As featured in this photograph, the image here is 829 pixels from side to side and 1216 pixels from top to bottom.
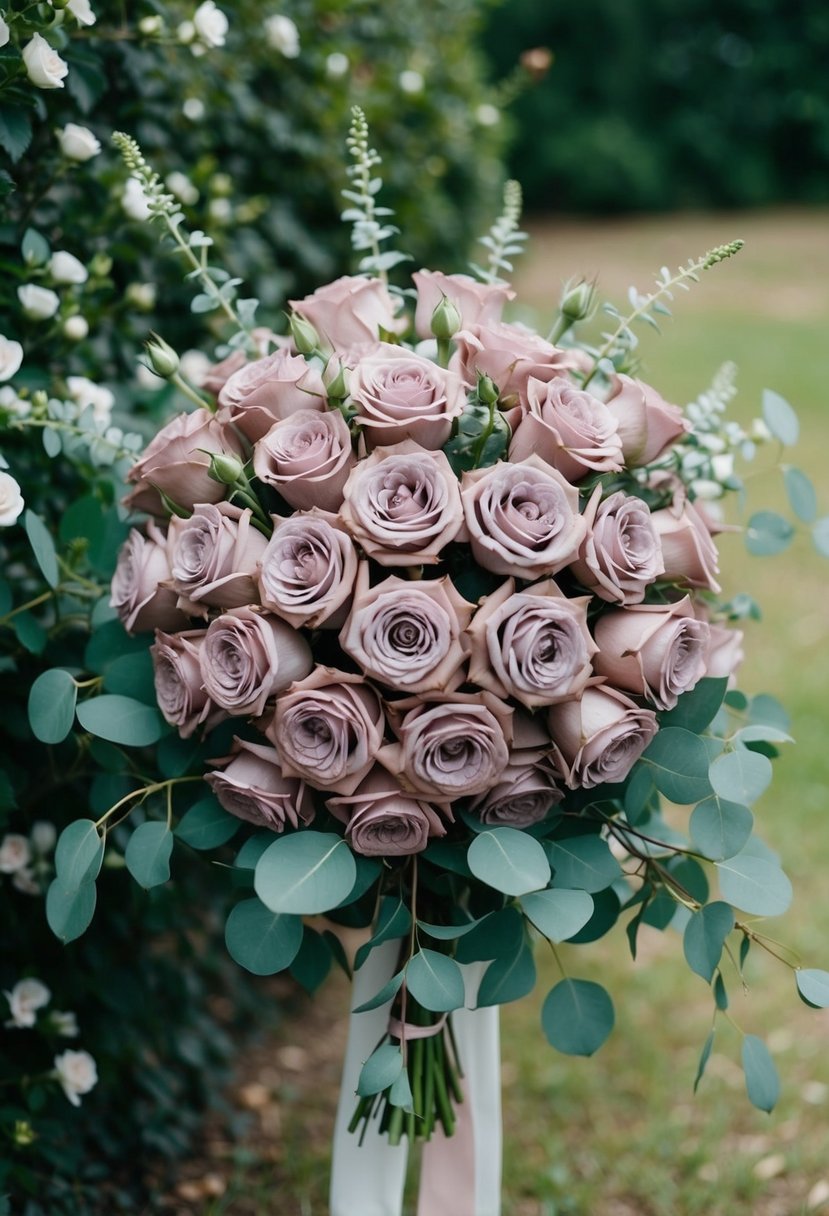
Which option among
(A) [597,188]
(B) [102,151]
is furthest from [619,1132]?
(A) [597,188]

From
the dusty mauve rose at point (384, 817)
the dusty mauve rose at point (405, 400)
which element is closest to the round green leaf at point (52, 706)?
the dusty mauve rose at point (384, 817)

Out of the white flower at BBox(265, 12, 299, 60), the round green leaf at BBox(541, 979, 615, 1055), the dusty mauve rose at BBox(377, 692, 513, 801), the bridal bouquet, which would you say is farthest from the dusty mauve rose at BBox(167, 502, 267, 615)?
the white flower at BBox(265, 12, 299, 60)

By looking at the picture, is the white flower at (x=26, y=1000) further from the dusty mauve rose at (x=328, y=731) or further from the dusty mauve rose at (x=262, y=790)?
the dusty mauve rose at (x=328, y=731)

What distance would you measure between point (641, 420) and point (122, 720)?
0.74m

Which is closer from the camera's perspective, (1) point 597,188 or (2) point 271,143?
(2) point 271,143

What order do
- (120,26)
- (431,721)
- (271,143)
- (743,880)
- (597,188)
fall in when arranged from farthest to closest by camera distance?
(597,188), (271,143), (120,26), (743,880), (431,721)

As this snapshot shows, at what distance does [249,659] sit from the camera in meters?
1.22

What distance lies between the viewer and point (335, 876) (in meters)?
1.22

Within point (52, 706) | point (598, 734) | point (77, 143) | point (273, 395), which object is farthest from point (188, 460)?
point (77, 143)

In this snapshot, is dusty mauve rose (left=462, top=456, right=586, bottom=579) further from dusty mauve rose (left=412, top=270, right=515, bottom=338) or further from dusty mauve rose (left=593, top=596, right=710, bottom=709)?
dusty mauve rose (left=412, top=270, right=515, bottom=338)

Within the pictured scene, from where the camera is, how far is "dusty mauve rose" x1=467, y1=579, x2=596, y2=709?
1198mm

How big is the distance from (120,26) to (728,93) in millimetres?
17025

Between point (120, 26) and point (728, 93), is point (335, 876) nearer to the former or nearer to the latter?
point (120, 26)

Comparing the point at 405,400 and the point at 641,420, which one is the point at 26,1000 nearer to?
the point at 405,400
